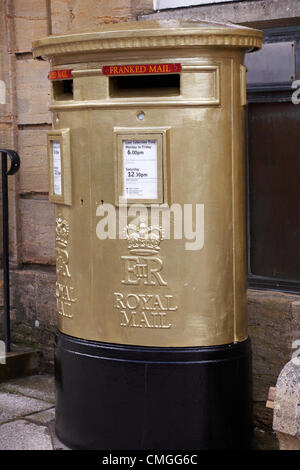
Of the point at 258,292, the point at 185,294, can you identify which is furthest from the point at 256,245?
the point at 185,294

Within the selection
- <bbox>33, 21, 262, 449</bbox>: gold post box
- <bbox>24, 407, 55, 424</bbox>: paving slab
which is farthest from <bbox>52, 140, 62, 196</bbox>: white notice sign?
<bbox>24, 407, 55, 424</bbox>: paving slab

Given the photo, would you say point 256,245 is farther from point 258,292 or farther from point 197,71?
point 197,71

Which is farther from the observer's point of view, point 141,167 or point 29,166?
point 29,166

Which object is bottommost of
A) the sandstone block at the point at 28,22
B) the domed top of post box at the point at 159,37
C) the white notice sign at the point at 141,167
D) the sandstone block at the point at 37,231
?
the sandstone block at the point at 37,231

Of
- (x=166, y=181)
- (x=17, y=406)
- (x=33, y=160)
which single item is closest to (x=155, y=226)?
(x=166, y=181)

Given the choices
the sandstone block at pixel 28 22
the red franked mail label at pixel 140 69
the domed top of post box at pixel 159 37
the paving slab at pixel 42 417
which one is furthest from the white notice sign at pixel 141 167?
the sandstone block at pixel 28 22

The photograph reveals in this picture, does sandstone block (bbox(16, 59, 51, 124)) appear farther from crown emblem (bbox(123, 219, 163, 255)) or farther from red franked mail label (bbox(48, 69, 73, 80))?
crown emblem (bbox(123, 219, 163, 255))

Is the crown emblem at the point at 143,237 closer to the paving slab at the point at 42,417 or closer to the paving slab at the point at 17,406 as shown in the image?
the paving slab at the point at 42,417

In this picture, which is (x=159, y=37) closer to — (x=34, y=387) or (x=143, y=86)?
(x=143, y=86)

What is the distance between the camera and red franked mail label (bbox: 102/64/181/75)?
3.49 metres

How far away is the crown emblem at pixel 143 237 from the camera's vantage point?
142 inches

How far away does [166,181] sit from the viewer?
11.7 feet

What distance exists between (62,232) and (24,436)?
1.19 meters

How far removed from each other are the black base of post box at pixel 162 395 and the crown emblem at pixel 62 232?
1.51 feet
